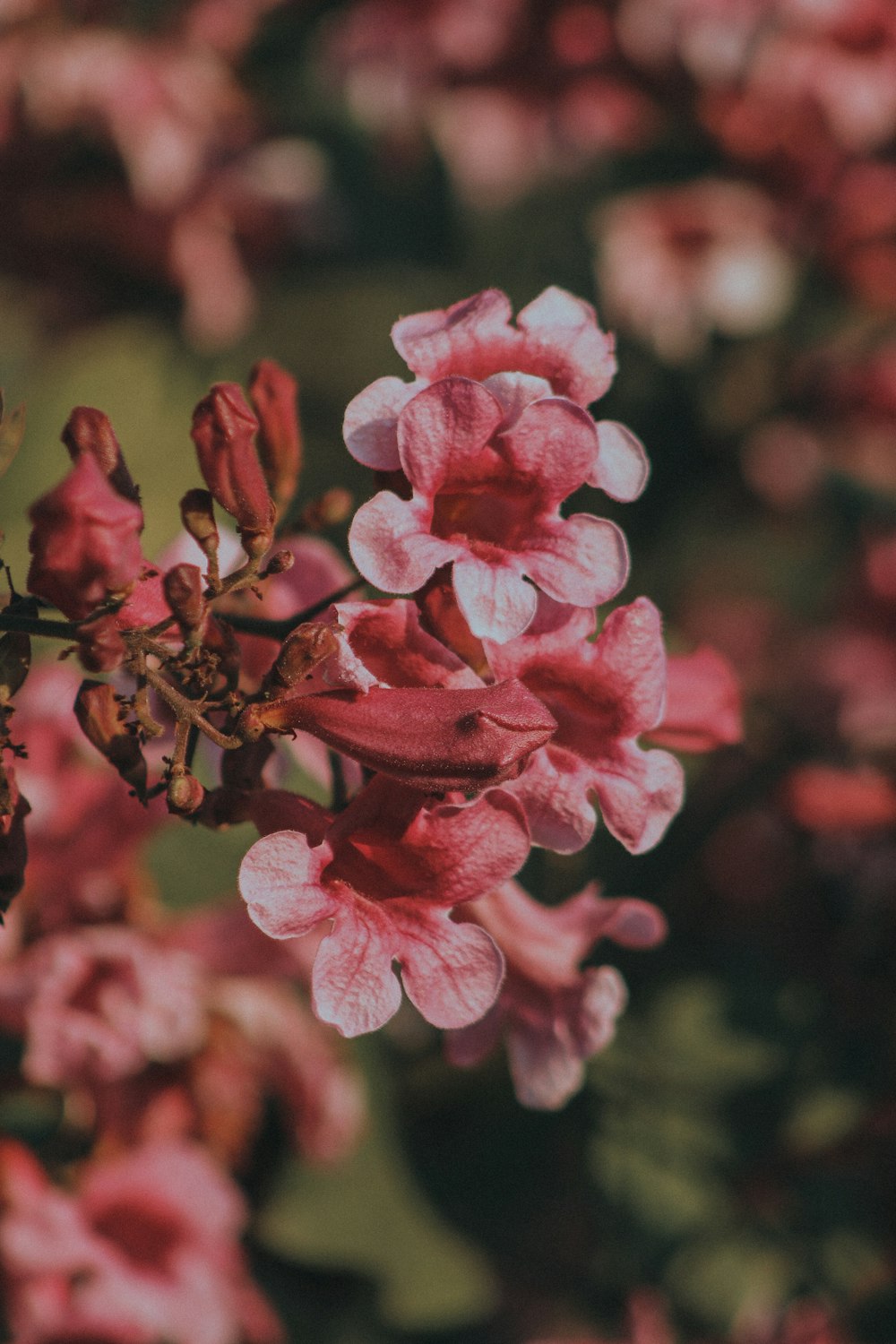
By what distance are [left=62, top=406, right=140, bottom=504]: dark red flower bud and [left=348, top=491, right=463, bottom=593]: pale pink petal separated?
0.13m

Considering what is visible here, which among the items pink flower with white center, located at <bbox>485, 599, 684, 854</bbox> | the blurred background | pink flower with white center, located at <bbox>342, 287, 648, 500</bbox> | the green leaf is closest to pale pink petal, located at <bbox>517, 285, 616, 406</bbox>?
pink flower with white center, located at <bbox>342, 287, 648, 500</bbox>

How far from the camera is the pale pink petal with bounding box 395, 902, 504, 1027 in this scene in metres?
0.70

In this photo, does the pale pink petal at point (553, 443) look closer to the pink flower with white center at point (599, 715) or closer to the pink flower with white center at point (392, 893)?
the pink flower with white center at point (599, 715)

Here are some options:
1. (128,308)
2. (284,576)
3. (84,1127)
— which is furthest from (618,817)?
(128,308)

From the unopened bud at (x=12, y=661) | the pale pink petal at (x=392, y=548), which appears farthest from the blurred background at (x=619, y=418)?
the pale pink petal at (x=392, y=548)

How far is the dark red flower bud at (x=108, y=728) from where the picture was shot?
2.32ft

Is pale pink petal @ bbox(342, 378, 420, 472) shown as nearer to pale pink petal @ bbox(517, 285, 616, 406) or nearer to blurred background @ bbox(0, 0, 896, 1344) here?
pale pink petal @ bbox(517, 285, 616, 406)

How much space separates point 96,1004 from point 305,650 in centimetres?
49

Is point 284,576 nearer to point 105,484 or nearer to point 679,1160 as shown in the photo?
point 105,484

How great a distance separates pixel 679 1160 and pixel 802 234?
1434 mm

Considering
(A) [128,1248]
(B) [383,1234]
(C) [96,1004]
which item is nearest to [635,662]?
(C) [96,1004]

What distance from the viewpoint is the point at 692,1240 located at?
1.39 m

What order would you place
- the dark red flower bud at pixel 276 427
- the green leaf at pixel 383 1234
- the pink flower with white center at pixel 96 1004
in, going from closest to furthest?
the dark red flower bud at pixel 276 427 → the pink flower with white center at pixel 96 1004 → the green leaf at pixel 383 1234

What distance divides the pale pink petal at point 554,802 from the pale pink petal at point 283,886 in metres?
0.12
